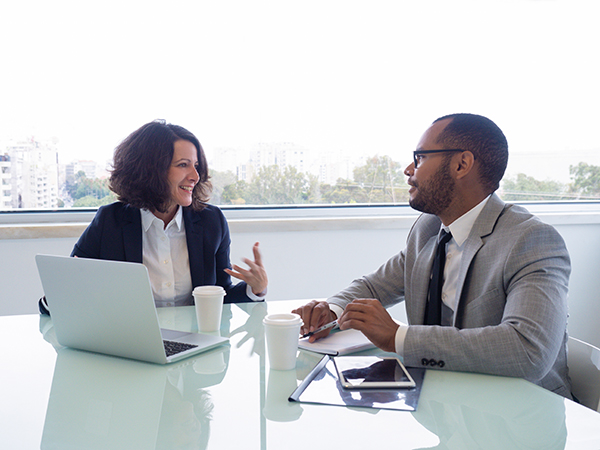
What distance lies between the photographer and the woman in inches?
75.1

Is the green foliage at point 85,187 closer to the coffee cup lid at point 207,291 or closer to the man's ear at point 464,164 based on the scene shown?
the coffee cup lid at point 207,291

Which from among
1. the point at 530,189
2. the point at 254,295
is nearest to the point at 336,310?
the point at 254,295

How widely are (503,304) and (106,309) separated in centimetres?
96

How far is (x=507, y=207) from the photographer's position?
58.4 inches

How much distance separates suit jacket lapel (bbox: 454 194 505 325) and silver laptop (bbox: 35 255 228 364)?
0.68 meters

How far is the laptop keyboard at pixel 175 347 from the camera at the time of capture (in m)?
1.20

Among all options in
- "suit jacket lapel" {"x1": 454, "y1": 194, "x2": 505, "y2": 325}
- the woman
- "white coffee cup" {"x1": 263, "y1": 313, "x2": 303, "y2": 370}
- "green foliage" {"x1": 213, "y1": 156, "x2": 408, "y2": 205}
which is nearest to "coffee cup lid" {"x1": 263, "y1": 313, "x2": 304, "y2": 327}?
"white coffee cup" {"x1": 263, "y1": 313, "x2": 303, "y2": 370}

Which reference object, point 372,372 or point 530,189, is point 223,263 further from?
point 530,189

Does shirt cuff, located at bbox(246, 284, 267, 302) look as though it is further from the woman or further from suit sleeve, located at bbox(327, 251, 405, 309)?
suit sleeve, located at bbox(327, 251, 405, 309)

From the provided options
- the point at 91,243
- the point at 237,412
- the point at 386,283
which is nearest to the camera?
the point at 237,412

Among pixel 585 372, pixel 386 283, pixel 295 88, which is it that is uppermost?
pixel 295 88

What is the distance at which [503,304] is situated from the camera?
1327 mm

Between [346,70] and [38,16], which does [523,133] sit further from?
[38,16]

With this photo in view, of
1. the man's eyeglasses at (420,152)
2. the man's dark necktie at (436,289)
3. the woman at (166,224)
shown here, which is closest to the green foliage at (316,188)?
the woman at (166,224)
